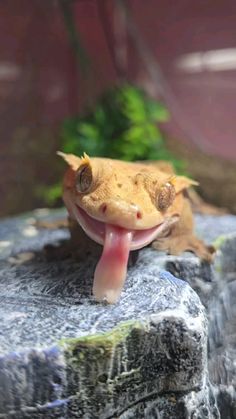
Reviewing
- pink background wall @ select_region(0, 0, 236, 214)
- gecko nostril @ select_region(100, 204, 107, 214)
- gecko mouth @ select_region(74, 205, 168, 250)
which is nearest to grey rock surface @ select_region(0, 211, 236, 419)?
gecko mouth @ select_region(74, 205, 168, 250)

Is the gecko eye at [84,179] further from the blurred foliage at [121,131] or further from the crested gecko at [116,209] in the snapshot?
the blurred foliage at [121,131]

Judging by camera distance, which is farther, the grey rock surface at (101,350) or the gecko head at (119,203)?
the gecko head at (119,203)

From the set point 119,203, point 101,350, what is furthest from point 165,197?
→ point 101,350

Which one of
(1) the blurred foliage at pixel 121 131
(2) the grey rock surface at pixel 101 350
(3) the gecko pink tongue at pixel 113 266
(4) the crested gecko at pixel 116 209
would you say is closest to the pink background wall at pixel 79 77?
(1) the blurred foliage at pixel 121 131

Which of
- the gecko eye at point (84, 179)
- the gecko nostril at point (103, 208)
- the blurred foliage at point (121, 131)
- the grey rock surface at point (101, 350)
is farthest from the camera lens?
the blurred foliage at point (121, 131)

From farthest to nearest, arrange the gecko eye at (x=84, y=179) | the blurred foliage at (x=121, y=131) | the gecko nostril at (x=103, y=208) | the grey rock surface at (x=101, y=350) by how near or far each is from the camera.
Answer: the blurred foliage at (x=121, y=131), the gecko eye at (x=84, y=179), the gecko nostril at (x=103, y=208), the grey rock surface at (x=101, y=350)

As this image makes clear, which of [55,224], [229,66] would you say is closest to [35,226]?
[55,224]

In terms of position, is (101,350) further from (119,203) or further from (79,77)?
(79,77)
